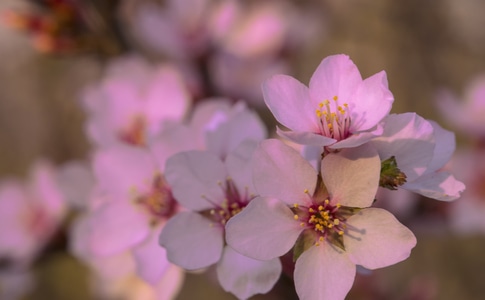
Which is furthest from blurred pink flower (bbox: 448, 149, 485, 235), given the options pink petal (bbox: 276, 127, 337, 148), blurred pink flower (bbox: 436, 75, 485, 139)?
pink petal (bbox: 276, 127, 337, 148)

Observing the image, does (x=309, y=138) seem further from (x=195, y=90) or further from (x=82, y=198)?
(x=195, y=90)

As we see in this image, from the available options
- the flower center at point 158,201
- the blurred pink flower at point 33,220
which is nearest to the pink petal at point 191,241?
the flower center at point 158,201

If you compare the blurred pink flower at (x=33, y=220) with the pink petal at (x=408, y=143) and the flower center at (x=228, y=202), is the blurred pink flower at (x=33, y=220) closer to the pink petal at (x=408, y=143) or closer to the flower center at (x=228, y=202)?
the flower center at (x=228, y=202)

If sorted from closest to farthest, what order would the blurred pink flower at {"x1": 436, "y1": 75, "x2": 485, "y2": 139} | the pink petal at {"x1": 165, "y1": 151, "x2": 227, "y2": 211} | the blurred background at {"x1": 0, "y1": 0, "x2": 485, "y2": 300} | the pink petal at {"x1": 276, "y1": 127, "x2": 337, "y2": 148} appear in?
the pink petal at {"x1": 276, "y1": 127, "x2": 337, "y2": 148}, the pink petal at {"x1": 165, "y1": 151, "x2": 227, "y2": 211}, the blurred pink flower at {"x1": 436, "y1": 75, "x2": 485, "y2": 139}, the blurred background at {"x1": 0, "y1": 0, "x2": 485, "y2": 300}

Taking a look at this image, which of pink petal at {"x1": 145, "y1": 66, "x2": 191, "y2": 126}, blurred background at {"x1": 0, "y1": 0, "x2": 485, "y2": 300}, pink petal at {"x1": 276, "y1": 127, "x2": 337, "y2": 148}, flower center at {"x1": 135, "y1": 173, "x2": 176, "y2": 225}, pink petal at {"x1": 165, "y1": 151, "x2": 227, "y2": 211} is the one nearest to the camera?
pink petal at {"x1": 276, "y1": 127, "x2": 337, "y2": 148}

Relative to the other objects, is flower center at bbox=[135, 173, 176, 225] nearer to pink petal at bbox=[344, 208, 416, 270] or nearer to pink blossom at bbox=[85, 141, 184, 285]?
pink blossom at bbox=[85, 141, 184, 285]

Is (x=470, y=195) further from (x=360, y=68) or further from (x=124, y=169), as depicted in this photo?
(x=124, y=169)
